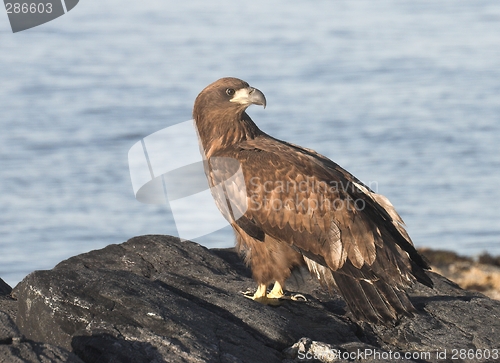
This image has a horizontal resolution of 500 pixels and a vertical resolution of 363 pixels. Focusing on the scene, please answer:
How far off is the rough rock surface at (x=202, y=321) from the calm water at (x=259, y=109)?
9.22 meters

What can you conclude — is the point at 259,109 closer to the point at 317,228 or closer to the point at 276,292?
the point at 276,292

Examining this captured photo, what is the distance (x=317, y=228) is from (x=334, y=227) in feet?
0.51

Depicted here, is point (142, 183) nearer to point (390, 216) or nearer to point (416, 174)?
point (390, 216)

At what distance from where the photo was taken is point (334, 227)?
290 inches

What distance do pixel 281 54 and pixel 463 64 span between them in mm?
9674

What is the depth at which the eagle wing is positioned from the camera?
7.21 m

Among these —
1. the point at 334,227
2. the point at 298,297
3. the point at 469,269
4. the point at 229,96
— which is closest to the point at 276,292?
the point at 298,297

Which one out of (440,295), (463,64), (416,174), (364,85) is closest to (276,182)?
(440,295)

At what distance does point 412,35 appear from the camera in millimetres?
52906

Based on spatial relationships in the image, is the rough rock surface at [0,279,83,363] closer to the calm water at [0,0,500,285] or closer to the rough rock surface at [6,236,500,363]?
the rough rock surface at [6,236,500,363]

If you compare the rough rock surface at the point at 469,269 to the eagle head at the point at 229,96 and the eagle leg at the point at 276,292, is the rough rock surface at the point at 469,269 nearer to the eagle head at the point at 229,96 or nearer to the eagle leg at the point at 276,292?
the eagle leg at the point at 276,292

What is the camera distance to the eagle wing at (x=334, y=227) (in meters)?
7.21

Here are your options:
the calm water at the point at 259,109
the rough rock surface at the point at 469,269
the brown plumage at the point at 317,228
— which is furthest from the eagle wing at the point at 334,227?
the calm water at the point at 259,109

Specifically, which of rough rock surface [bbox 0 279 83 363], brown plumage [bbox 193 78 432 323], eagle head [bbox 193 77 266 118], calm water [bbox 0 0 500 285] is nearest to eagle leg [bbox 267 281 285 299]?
brown plumage [bbox 193 78 432 323]
